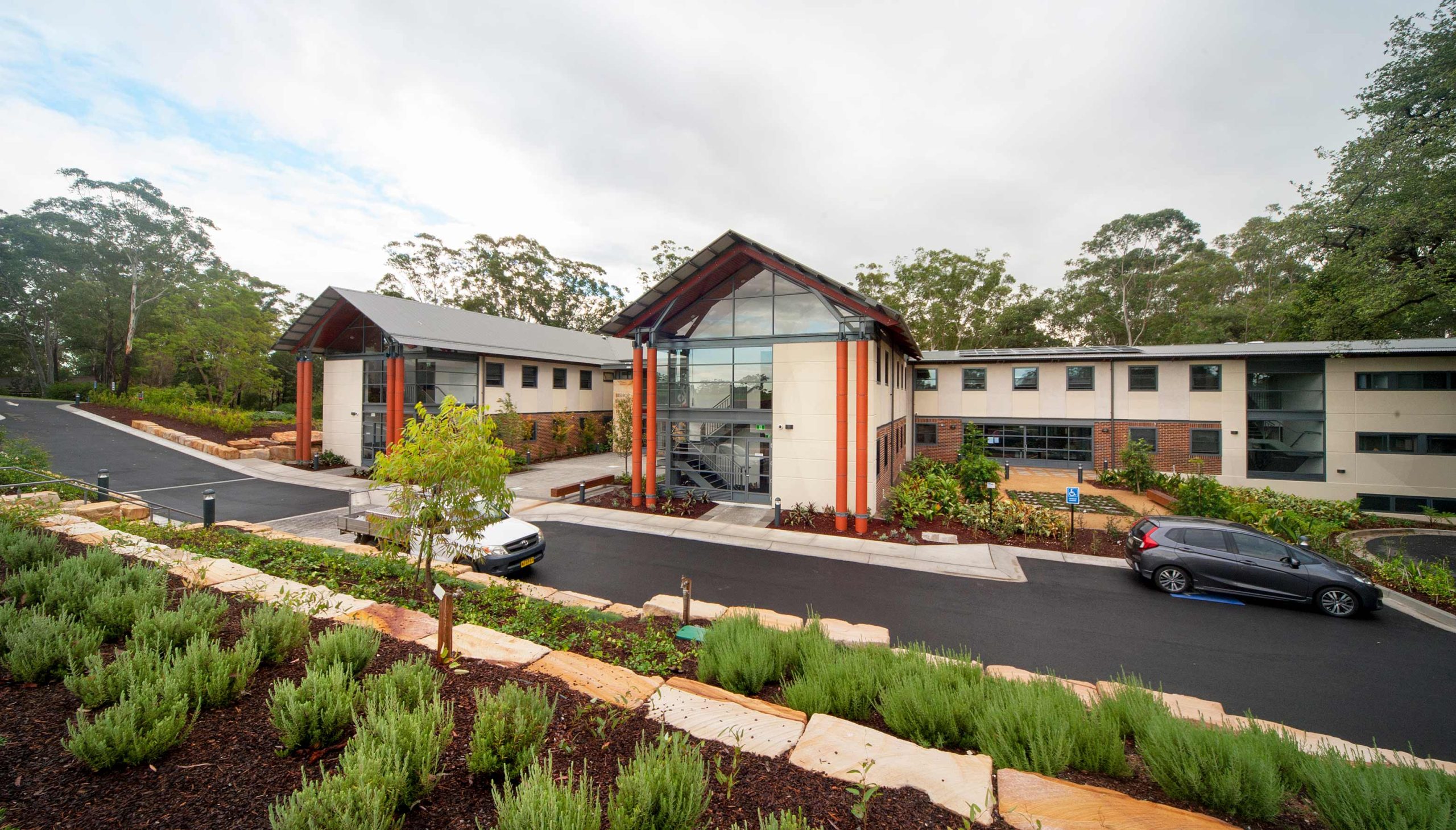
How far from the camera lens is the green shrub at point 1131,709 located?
3.98 metres

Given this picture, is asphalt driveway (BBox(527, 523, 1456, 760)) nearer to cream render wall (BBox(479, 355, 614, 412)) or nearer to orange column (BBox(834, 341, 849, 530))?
orange column (BBox(834, 341, 849, 530))

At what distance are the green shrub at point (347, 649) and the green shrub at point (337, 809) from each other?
1.49m

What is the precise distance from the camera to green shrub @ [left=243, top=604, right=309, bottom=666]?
13.3 feet

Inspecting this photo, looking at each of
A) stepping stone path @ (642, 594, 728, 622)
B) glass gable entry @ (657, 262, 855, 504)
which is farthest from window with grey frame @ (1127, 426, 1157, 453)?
stepping stone path @ (642, 594, 728, 622)

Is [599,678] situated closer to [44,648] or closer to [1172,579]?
[44,648]

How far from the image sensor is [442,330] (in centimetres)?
2345

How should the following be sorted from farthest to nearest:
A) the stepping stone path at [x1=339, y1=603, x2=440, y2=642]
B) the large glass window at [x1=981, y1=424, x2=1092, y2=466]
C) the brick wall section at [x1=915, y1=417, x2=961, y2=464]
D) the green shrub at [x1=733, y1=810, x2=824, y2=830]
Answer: the brick wall section at [x1=915, y1=417, x2=961, y2=464] < the large glass window at [x1=981, y1=424, x2=1092, y2=466] < the stepping stone path at [x1=339, y1=603, x2=440, y2=642] < the green shrub at [x1=733, y1=810, x2=824, y2=830]

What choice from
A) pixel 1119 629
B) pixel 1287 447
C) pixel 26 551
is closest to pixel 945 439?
pixel 1287 447

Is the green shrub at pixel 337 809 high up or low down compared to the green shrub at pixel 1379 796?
up

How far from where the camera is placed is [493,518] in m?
6.75

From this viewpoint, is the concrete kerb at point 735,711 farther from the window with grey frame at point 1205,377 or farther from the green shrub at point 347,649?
the window with grey frame at point 1205,377

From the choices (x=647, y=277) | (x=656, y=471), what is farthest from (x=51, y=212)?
(x=656, y=471)

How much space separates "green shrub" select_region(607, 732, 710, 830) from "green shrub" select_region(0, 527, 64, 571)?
269 inches

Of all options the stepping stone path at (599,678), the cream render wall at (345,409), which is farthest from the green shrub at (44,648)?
the cream render wall at (345,409)
